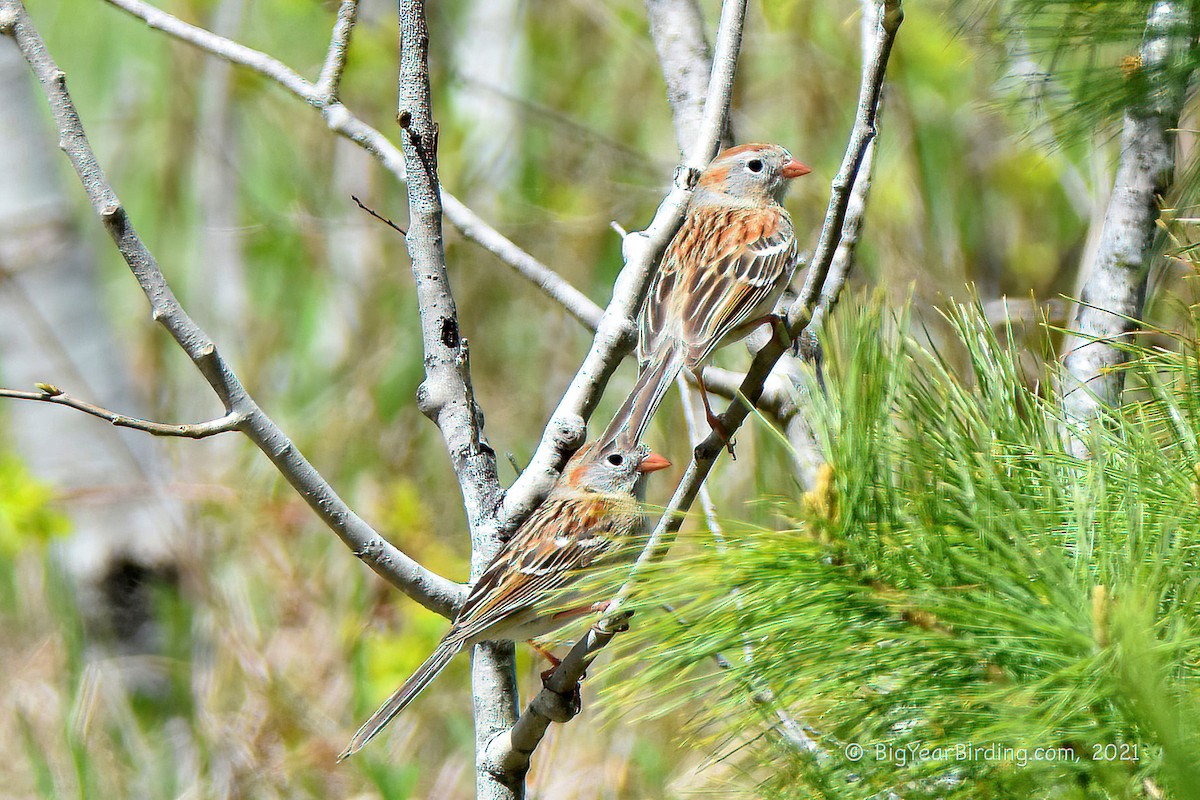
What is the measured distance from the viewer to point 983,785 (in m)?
1.30

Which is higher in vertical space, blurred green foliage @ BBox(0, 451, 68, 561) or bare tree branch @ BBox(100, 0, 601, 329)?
bare tree branch @ BBox(100, 0, 601, 329)

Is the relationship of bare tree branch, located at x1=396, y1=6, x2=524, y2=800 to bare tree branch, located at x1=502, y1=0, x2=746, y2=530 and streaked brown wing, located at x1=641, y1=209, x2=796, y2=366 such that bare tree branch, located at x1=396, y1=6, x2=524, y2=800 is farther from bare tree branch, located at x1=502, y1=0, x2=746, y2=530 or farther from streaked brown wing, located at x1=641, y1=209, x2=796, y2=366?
streaked brown wing, located at x1=641, y1=209, x2=796, y2=366

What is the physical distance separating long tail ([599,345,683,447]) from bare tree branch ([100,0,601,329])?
22 centimetres

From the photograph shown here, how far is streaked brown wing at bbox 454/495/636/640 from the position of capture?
7.54 feet

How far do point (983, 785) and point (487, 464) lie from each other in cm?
131

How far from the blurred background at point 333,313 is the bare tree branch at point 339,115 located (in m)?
0.62

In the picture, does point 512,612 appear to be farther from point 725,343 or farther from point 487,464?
point 725,343

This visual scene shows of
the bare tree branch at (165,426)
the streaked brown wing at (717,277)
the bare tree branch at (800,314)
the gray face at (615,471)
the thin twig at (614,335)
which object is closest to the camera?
the bare tree branch at (800,314)

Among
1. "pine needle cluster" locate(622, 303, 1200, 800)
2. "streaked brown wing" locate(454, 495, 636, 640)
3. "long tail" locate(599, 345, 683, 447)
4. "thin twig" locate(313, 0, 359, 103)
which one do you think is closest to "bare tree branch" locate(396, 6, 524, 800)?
"streaked brown wing" locate(454, 495, 636, 640)

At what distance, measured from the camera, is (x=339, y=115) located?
2.54 meters

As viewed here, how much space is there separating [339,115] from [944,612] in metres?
1.91

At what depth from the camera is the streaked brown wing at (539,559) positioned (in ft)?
7.54

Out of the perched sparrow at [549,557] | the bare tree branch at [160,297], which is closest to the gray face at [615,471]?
the perched sparrow at [549,557]

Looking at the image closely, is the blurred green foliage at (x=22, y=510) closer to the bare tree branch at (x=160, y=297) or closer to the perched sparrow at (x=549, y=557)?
the perched sparrow at (x=549, y=557)
